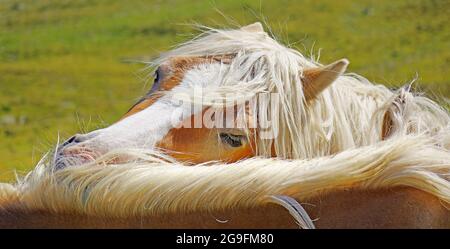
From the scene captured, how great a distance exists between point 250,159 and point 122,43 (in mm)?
34577

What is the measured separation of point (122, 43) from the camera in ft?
120

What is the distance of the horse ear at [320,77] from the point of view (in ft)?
12.1

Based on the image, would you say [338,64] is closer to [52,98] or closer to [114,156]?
[114,156]

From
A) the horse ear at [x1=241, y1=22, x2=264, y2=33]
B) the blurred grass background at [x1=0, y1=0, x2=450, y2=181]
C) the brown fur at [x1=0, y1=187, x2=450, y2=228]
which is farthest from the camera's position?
the blurred grass background at [x1=0, y1=0, x2=450, y2=181]

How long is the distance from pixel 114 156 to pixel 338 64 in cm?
131

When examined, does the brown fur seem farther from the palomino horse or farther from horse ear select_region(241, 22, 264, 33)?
horse ear select_region(241, 22, 264, 33)

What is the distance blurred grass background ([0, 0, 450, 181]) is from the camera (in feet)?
73.8

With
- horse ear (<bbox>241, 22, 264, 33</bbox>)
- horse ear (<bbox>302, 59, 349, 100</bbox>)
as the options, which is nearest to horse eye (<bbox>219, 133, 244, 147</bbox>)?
horse ear (<bbox>302, 59, 349, 100</bbox>)

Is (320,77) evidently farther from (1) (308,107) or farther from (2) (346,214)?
(2) (346,214)

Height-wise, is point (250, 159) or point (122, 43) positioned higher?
point (122, 43)

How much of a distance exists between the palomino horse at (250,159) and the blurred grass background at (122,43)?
12230 mm

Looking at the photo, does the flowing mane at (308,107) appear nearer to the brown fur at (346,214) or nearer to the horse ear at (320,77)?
the horse ear at (320,77)

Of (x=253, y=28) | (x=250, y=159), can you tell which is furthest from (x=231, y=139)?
(x=253, y=28)

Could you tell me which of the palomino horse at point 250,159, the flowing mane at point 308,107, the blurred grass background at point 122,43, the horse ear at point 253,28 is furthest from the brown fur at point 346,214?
the blurred grass background at point 122,43
